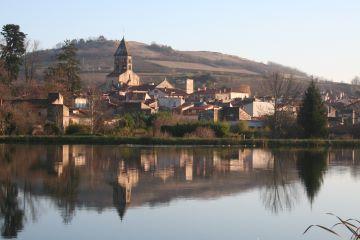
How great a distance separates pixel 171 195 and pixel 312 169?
37.3 ft

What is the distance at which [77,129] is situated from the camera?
178ft

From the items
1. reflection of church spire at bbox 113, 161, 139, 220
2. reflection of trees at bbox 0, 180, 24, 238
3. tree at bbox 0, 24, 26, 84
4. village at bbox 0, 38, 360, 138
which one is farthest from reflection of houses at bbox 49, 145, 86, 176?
tree at bbox 0, 24, 26, 84

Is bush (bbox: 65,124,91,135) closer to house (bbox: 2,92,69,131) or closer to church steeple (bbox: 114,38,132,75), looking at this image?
house (bbox: 2,92,69,131)

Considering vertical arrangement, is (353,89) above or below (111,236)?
above

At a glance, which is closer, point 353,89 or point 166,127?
point 166,127

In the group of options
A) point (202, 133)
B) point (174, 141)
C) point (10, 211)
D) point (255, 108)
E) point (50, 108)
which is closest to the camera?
point (10, 211)

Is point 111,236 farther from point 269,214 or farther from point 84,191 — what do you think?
point 84,191

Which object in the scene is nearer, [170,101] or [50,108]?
[50,108]

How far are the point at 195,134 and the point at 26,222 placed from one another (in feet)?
116

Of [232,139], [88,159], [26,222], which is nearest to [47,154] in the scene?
[88,159]

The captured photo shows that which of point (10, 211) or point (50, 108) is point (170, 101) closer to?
point (50, 108)

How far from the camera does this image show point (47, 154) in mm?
38188

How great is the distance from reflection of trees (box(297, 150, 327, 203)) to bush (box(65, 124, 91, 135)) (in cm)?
1815

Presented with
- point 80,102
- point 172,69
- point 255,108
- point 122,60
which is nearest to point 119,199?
point 80,102
